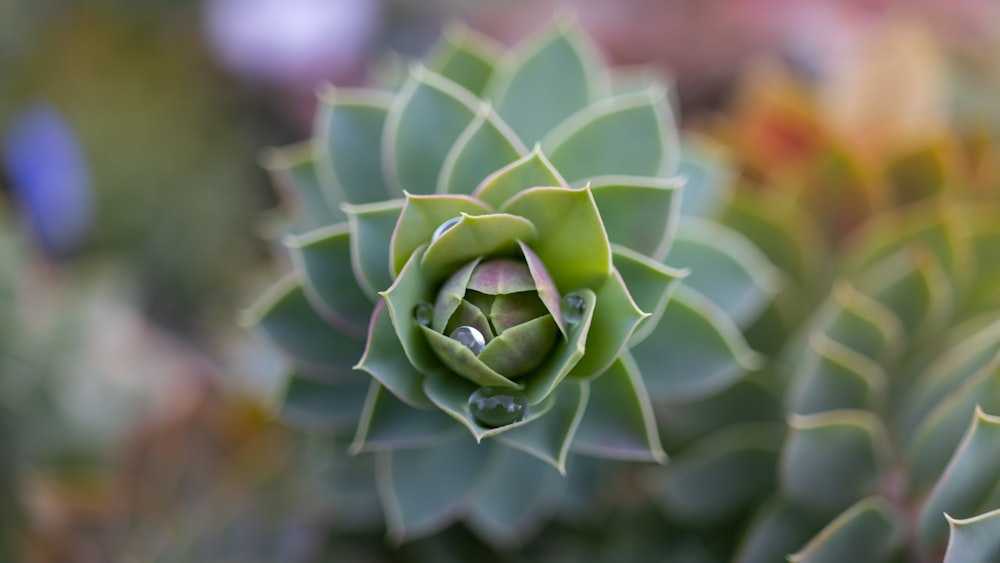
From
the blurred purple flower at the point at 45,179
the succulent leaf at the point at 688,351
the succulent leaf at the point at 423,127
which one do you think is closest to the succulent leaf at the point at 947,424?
the succulent leaf at the point at 688,351

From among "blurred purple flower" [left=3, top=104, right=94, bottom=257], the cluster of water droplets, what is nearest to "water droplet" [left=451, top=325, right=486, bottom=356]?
the cluster of water droplets

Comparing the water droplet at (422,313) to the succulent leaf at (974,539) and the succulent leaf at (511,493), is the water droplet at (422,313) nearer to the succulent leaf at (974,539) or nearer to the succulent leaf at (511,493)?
the succulent leaf at (511,493)

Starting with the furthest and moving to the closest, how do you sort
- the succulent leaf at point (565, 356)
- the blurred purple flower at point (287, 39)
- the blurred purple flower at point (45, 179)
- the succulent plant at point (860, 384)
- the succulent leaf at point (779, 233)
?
the blurred purple flower at point (287, 39) → the blurred purple flower at point (45, 179) → the succulent leaf at point (779, 233) → the succulent plant at point (860, 384) → the succulent leaf at point (565, 356)

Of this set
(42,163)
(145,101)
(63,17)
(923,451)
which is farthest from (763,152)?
(63,17)

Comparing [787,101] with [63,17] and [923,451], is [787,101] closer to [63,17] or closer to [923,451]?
[923,451]

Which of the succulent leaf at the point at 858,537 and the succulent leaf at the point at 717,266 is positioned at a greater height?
the succulent leaf at the point at 717,266

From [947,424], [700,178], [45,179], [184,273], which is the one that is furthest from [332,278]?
[184,273]

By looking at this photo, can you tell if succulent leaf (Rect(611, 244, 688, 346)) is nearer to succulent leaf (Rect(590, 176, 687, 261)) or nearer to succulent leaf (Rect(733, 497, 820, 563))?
succulent leaf (Rect(590, 176, 687, 261))
